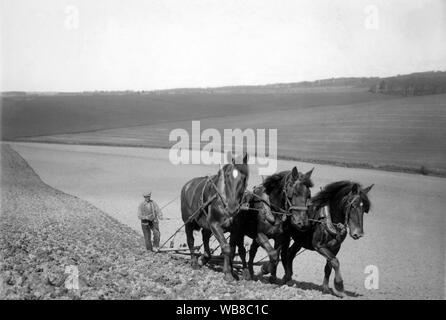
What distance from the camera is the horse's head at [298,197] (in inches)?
316

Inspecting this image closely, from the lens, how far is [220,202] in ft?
27.9

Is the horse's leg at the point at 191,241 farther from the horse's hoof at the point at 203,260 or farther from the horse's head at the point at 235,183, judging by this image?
the horse's head at the point at 235,183

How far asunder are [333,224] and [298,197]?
0.90 metres

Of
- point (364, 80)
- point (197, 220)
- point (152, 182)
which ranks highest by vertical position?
point (364, 80)

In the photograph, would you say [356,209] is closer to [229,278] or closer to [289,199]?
[289,199]

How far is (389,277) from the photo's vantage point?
10.3 meters

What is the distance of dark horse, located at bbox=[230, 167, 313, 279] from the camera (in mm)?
8156

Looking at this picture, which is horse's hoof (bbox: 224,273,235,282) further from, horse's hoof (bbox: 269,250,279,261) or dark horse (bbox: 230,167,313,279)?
horse's hoof (bbox: 269,250,279,261)

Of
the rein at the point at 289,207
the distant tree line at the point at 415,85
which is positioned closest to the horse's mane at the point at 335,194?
the rein at the point at 289,207

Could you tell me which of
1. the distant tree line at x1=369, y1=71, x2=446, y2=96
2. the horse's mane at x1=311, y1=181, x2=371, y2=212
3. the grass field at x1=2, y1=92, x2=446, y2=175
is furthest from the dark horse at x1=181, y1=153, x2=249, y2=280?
the distant tree line at x1=369, y1=71, x2=446, y2=96

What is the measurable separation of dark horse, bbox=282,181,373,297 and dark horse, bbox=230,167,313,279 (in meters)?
0.50

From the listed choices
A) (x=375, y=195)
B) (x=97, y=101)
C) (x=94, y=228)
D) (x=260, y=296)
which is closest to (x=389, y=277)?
(x=260, y=296)

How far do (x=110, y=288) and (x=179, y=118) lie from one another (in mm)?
58951

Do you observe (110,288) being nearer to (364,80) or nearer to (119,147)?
(119,147)
